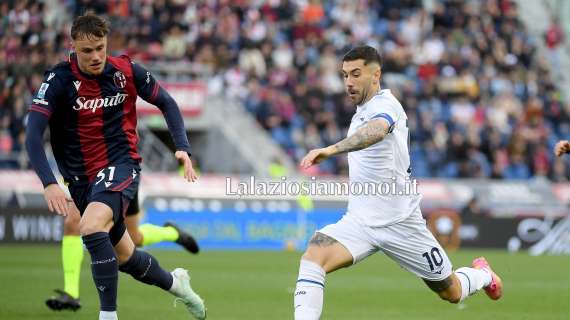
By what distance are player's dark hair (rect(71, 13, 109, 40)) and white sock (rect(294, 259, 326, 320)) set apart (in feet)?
7.61

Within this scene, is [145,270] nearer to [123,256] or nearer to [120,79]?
[123,256]

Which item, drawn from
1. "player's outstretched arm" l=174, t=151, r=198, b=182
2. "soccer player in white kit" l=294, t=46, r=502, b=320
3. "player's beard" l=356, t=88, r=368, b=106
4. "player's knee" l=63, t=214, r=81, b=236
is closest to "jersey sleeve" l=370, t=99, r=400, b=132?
"soccer player in white kit" l=294, t=46, r=502, b=320

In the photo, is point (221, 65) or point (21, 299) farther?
point (221, 65)

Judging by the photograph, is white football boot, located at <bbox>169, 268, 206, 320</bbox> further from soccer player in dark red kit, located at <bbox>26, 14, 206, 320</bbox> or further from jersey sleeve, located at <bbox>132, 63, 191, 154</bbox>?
jersey sleeve, located at <bbox>132, 63, 191, 154</bbox>

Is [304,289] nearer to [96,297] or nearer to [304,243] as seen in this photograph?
[96,297]

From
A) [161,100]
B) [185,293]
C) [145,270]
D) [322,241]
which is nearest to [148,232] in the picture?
[185,293]

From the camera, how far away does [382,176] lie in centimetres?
777

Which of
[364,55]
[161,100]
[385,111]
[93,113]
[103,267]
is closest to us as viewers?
[385,111]

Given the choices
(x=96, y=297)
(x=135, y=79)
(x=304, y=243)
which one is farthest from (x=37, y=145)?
(x=304, y=243)

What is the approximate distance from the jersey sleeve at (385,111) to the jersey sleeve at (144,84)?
72.7 inches

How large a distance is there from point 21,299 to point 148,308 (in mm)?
1485

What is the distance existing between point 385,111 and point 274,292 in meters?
5.38

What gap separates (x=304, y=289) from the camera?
7328 millimetres

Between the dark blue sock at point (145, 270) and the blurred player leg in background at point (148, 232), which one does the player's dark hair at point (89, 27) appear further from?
the blurred player leg in background at point (148, 232)
